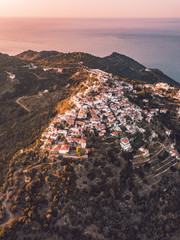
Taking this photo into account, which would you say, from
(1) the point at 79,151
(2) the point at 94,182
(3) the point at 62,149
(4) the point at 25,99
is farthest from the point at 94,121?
(4) the point at 25,99

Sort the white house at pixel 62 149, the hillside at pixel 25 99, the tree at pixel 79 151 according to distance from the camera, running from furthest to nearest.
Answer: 1. the hillside at pixel 25 99
2. the white house at pixel 62 149
3. the tree at pixel 79 151

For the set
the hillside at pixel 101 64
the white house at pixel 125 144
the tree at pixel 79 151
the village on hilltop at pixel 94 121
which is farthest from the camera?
the hillside at pixel 101 64

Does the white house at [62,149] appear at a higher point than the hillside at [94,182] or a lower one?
higher

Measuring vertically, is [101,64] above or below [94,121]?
above

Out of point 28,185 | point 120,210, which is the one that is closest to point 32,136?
point 28,185

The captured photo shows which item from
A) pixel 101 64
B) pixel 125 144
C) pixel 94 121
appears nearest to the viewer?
pixel 125 144

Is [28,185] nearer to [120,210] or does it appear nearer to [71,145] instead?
[71,145]

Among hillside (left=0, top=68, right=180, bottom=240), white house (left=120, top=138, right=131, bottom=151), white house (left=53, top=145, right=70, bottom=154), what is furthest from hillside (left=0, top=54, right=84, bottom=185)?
white house (left=120, top=138, right=131, bottom=151)

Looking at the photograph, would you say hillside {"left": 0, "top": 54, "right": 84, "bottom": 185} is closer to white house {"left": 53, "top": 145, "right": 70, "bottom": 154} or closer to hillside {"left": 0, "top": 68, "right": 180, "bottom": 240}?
hillside {"left": 0, "top": 68, "right": 180, "bottom": 240}

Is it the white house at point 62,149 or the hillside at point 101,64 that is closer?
the white house at point 62,149

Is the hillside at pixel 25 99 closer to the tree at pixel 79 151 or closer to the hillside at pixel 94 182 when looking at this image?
the hillside at pixel 94 182

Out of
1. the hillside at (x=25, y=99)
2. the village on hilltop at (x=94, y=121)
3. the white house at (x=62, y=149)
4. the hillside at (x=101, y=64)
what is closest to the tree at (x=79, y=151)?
the village on hilltop at (x=94, y=121)

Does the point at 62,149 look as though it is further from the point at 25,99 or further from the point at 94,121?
the point at 25,99
